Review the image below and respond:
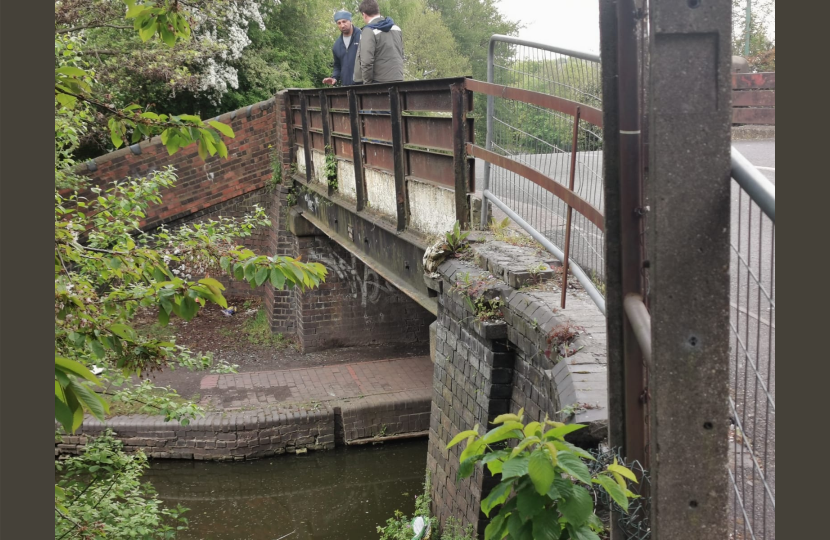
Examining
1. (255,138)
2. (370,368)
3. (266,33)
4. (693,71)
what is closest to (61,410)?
(693,71)

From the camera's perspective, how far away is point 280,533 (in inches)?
361

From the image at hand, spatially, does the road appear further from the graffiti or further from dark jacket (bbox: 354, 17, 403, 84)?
the graffiti

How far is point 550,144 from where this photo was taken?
4645mm

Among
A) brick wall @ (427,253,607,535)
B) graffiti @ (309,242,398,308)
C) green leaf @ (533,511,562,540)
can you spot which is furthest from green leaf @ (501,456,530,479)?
graffiti @ (309,242,398,308)

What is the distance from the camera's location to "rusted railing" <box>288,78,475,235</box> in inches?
245

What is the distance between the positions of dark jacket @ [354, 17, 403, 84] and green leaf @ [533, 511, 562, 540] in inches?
311

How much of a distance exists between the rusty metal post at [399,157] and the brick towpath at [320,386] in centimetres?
452

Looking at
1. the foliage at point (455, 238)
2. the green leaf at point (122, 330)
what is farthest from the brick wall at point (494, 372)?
the green leaf at point (122, 330)

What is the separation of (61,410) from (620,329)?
1375mm

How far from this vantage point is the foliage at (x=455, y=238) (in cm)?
612

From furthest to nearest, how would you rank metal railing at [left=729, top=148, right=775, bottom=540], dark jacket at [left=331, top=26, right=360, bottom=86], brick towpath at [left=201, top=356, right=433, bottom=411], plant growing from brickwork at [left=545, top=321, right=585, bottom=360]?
brick towpath at [left=201, top=356, right=433, bottom=411] → dark jacket at [left=331, top=26, right=360, bottom=86] → plant growing from brickwork at [left=545, top=321, right=585, bottom=360] → metal railing at [left=729, top=148, right=775, bottom=540]

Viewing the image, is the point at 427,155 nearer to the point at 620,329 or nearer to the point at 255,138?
the point at 620,329

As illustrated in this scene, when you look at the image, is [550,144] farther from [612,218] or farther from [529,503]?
[529,503]

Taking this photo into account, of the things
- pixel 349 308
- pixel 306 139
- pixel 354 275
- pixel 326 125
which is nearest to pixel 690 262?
pixel 326 125
